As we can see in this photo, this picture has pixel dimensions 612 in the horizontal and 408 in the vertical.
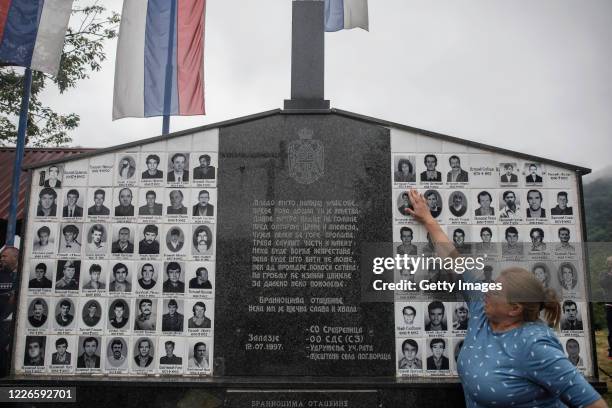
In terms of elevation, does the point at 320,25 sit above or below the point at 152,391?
above

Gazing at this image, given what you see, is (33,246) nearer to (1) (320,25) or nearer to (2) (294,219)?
(2) (294,219)

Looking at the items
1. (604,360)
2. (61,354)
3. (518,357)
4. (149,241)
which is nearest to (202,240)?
(149,241)

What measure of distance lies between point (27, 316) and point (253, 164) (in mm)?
2507

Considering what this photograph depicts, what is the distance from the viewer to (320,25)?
4.70 metres

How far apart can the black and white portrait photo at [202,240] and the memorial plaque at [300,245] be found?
4.0 inches

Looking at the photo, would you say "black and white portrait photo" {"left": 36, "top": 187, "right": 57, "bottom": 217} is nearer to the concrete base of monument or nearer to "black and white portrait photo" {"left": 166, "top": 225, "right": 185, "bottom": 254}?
"black and white portrait photo" {"left": 166, "top": 225, "right": 185, "bottom": 254}

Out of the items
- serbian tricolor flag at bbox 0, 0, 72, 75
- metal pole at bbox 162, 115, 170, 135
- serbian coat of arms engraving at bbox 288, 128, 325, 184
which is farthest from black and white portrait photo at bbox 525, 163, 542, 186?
serbian tricolor flag at bbox 0, 0, 72, 75

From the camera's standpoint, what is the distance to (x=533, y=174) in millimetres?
4176

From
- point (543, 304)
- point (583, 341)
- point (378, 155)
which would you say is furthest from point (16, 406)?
point (583, 341)

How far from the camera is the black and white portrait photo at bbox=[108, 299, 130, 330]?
405 cm

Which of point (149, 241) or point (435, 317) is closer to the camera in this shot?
point (435, 317)

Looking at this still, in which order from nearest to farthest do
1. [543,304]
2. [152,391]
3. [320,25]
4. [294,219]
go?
[543,304] → [152,391] → [294,219] → [320,25]

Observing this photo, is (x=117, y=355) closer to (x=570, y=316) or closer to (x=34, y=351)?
(x=34, y=351)

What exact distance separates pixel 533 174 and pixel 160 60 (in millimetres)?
6052
